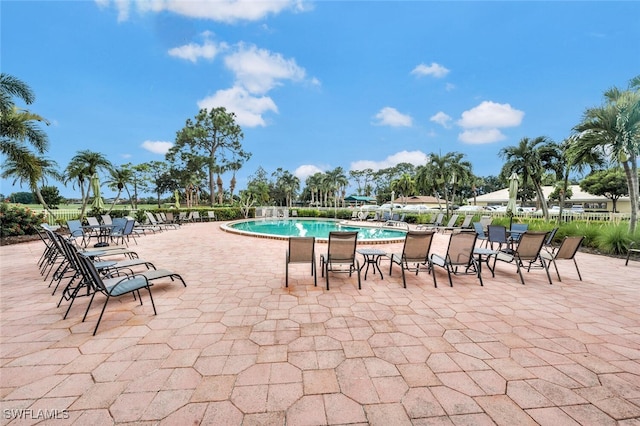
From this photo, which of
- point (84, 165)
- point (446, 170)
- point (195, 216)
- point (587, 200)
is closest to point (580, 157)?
point (446, 170)

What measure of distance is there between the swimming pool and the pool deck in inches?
190

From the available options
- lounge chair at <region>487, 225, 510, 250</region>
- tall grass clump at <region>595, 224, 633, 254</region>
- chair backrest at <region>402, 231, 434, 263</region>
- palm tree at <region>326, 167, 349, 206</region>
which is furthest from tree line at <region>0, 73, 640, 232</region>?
palm tree at <region>326, 167, 349, 206</region>

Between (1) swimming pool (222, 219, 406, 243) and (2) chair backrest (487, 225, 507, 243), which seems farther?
(1) swimming pool (222, 219, 406, 243)

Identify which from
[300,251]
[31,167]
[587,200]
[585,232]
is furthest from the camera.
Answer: [587,200]

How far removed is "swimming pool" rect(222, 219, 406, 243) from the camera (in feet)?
35.1

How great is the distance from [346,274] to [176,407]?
3689mm

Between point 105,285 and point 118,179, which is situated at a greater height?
point 118,179

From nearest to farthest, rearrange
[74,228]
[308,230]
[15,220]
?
[74,228] < [15,220] < [308,230]

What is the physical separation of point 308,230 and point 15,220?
1254cm

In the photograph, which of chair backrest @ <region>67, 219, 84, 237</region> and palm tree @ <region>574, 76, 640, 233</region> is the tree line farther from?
chair backrest @ <region>67, 219, 84, 237</region>

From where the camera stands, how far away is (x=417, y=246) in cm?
452

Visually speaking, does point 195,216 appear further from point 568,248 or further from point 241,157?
point 568,248

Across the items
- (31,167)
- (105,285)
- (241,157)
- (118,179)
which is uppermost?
(241,157)

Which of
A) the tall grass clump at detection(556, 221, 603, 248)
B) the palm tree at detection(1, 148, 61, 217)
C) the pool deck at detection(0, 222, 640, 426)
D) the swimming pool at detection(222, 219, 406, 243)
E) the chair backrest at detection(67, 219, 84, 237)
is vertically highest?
the palm tree at detection(1, 148, 61, 217)
